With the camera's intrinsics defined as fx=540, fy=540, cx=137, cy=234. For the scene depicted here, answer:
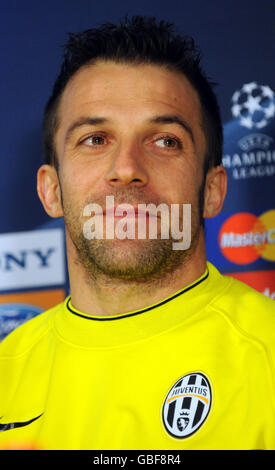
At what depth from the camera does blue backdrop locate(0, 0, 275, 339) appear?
1.56 metres

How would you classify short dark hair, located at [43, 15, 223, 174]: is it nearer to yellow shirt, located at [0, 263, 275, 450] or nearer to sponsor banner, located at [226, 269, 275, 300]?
yellow shirt, located at [0, 263, 275, 450]

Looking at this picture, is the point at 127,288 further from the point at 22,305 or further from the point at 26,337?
the point at 22,305

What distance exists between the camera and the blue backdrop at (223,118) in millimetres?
1556

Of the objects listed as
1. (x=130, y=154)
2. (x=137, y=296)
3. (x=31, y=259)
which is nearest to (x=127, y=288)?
(x=137, y=296)

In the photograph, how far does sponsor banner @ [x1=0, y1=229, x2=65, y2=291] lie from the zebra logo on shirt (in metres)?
0.75

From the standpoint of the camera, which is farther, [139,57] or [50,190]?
[50,190]

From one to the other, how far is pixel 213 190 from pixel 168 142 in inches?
7.5

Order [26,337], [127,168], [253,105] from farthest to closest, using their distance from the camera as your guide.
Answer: [253,105], [26,337], [127,168]

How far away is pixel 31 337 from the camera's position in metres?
1.20

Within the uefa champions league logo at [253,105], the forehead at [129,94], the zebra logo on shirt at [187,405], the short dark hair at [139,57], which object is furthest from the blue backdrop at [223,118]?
the zebra logo on shirt at [187,405]

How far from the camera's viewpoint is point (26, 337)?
3.98 feet

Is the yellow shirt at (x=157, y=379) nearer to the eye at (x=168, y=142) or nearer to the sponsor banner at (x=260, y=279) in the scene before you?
the eye at (x=168, y=142)

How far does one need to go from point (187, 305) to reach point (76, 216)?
287 mm

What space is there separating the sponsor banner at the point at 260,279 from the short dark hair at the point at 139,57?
451mm
